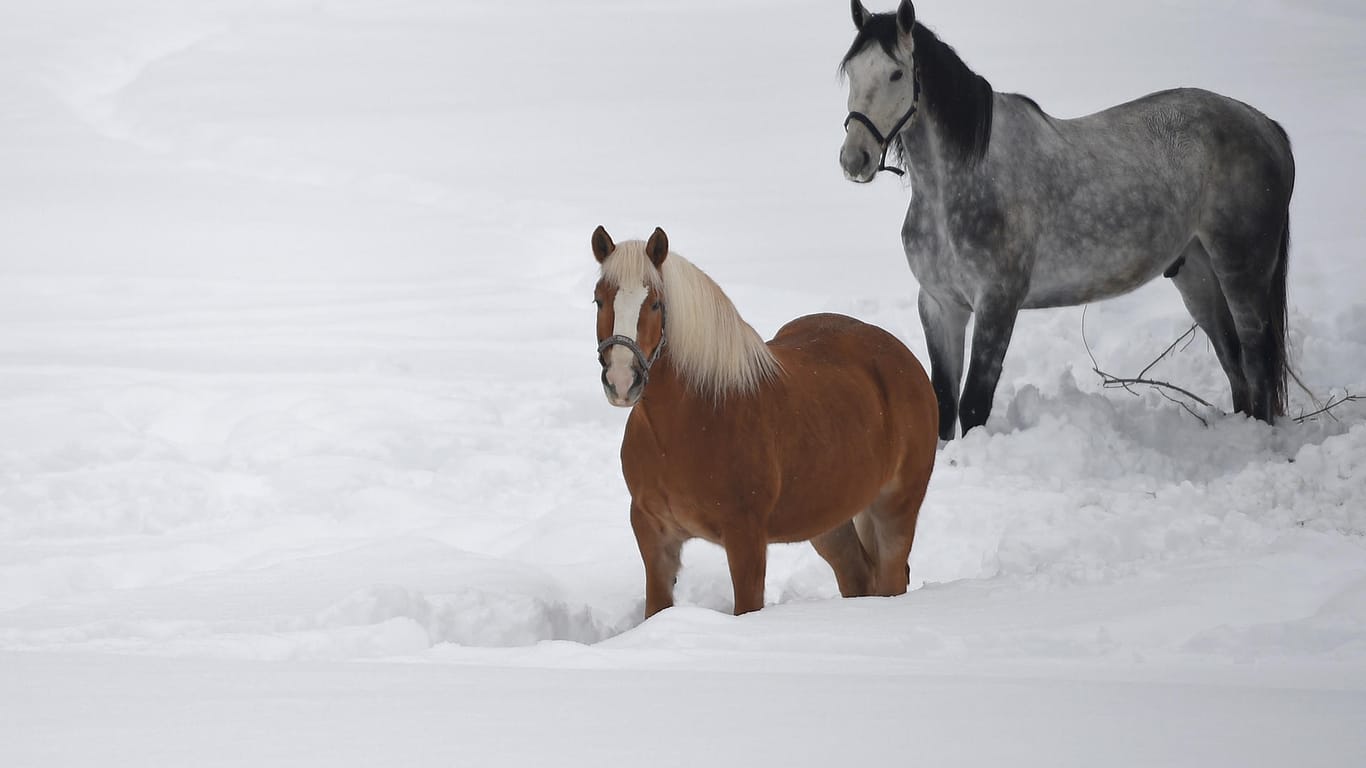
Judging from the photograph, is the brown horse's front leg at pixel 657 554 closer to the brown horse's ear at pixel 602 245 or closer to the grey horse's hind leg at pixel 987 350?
the brown horse's ear at pixel 602 245

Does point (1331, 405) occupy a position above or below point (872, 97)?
below

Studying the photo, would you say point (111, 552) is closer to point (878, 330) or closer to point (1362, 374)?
point (878, 330)

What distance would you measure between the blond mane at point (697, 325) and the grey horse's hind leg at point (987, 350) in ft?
7.65

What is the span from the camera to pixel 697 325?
355cm

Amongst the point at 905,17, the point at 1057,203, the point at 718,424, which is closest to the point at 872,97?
the point at 905,17

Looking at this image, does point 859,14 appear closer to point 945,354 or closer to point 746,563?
point 945,354

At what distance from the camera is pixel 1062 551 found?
4582mm

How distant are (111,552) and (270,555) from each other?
65 centimetres

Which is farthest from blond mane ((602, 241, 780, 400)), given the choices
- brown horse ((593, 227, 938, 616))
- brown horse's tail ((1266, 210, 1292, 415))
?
brown horse's tail ((1266, 210, 1292, 415))

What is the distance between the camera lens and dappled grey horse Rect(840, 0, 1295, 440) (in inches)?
221

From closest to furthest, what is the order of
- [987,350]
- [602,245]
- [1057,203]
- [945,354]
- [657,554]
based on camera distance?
1. [602,245]
2. [657,554]
3. [987,350]
4. [1057,203]
5. [945,354]

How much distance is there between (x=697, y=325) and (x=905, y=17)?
239 cm

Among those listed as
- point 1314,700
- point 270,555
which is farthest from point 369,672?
point 270,555

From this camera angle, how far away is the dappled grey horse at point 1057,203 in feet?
18.4
